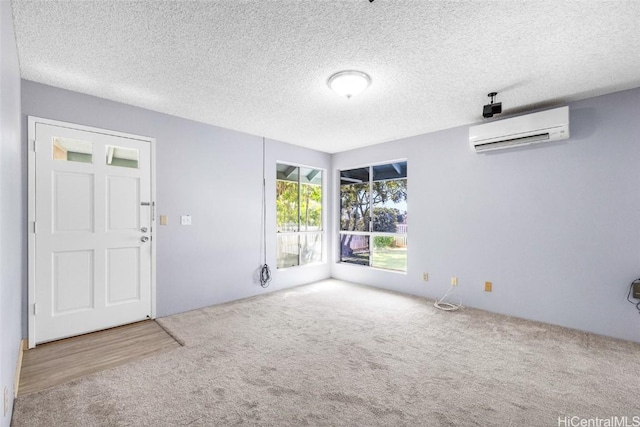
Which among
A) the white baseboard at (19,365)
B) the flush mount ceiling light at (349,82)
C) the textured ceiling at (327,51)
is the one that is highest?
the textured ceiling at (327,51)

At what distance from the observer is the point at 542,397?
1.98 m

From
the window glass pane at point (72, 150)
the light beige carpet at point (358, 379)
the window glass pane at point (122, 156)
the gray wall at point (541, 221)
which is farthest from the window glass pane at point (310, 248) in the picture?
the window glass pane at point (72, 150)

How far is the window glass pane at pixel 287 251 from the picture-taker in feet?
16.4

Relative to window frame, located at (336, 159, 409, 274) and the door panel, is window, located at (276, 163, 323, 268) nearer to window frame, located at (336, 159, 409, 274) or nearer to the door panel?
window frame, located at (336, 159, 409, 274)

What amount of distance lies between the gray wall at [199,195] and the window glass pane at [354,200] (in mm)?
1445

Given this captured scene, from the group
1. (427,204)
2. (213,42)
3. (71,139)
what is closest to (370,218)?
(427,204)

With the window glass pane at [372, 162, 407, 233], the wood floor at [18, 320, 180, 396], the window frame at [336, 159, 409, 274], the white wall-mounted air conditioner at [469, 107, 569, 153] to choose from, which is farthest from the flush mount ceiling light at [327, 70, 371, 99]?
the wood floor at [18, 320, 180, 396]

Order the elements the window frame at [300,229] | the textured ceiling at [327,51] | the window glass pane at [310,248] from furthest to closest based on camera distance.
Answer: the window glass pane at [310,248]
the window frame at [300,229]
the textured ceiling at [327,51]

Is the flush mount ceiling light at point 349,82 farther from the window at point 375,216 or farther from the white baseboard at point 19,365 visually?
the white baseboard at point 19,365

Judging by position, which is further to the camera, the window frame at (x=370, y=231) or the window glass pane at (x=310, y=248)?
the window glass pane at (x=310, y=248)

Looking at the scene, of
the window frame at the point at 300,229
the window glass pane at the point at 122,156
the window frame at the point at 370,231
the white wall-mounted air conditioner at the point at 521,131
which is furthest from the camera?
the window frame at the point at 300,229

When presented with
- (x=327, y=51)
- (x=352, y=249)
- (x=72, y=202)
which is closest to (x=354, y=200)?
(x=352, y=249)

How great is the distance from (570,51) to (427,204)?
7.96 ft

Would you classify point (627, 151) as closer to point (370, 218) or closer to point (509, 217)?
point (509, 217)
